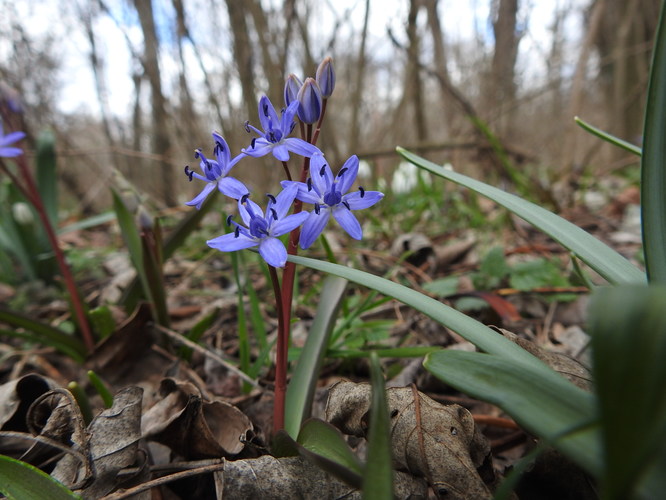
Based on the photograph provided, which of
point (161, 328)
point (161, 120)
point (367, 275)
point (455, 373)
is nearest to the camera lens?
point (455, 373)

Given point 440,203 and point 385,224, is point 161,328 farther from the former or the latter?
point 440,203

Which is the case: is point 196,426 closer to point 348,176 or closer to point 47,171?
point 348,176

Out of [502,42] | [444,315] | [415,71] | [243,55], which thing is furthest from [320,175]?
[502,42]

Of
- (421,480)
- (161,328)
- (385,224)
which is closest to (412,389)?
(421,480)

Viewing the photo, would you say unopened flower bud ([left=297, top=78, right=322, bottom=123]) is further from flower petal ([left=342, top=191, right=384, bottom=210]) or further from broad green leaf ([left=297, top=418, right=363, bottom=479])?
broad green leaf ([left=297, top=418, right=363, bottom=479])

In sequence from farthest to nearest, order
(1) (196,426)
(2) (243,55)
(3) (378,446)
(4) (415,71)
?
(4) (415,71) → (2) (243,55) → (1) (196,426) → (3) (378,446)

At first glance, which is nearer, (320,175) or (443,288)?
(320,175)

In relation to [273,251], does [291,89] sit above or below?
above

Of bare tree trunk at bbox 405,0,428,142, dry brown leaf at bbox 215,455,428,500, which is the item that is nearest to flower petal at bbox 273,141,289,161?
dry brown leaf at bbox 215,455,428,500
